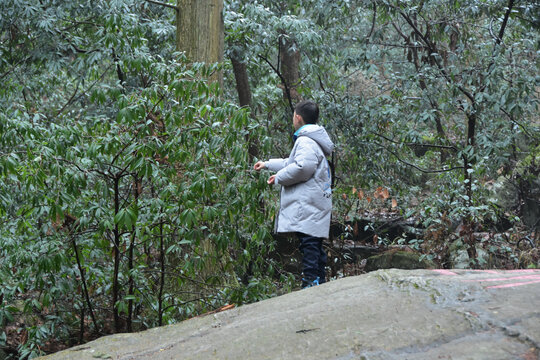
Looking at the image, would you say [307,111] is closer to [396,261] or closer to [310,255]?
[310,255]

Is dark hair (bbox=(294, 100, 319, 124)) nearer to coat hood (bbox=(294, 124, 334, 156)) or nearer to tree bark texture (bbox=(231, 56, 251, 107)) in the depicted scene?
coat hood (bbox=(294, 124, 334, 156))

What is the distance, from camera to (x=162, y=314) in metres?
4.52

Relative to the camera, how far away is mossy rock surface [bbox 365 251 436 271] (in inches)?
281

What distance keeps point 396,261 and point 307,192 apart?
11.7 feet

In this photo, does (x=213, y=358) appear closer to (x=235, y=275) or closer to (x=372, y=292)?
(x=372, y=292)

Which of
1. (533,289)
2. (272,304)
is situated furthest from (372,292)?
(533,289)

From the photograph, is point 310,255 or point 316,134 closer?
point 310,255

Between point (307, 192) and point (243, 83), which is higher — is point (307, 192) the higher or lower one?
the lower one

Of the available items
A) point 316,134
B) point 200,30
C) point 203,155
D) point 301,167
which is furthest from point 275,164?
point 200,30

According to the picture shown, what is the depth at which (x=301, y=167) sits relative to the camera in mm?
4211

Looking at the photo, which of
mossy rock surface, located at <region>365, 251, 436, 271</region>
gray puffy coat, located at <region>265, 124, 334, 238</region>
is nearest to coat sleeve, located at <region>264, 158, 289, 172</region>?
gray puffy coat, located at <region>265, 124, 334, 238</region>

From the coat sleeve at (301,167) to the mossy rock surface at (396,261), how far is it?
10.6ft

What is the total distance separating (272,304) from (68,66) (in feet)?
19.2

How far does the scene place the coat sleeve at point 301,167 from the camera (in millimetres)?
4203
